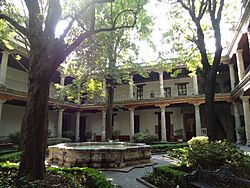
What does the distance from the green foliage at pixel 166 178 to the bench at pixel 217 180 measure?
40 centimetres

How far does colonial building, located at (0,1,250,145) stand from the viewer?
653 inches

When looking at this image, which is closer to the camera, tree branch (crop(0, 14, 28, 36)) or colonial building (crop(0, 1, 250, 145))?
tree branch (crop(0, 14, 28, 36))

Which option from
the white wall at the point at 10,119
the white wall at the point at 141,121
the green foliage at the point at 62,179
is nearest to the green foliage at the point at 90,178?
the green foliage at the point at 62,179

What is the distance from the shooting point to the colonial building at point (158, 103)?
16578 mm

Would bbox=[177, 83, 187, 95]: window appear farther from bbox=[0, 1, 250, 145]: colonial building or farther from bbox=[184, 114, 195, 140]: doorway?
bbox=[184, 114, 195, 140]: doorway

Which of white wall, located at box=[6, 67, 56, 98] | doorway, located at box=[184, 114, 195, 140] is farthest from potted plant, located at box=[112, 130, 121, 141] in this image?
white wall, located at box=[6, 67, 56, 98]

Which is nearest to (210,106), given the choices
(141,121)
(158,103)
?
(158,103)

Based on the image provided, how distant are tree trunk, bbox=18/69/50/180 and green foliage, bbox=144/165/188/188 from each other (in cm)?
321

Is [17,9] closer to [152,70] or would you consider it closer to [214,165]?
[214,165]

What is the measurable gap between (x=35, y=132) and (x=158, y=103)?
54.3 ft

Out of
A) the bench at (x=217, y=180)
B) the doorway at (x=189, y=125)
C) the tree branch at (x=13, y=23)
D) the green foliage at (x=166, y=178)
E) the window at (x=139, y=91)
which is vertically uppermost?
the window at (x=139, y=91)

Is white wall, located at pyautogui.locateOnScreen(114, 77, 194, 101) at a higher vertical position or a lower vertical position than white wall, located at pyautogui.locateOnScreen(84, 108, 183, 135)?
higher

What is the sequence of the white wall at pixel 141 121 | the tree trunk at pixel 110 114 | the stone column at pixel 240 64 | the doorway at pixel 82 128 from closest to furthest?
Answer: the stone column at pixel 240 64, the tree trunk at pixel 110 114, the white wall at pixel 141 121, the doorway at pixel 82 128

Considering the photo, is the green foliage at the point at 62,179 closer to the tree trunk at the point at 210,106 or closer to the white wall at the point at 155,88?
the tree trunk at the point at 210,106
